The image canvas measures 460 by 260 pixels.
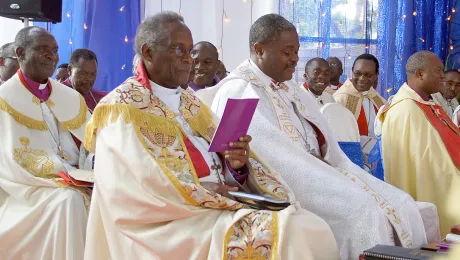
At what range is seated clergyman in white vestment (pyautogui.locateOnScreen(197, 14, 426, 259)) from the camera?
3494 millimetres

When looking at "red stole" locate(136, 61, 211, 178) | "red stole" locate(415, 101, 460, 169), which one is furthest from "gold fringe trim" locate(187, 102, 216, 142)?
"red stole" locate(415, 101, 460, 169)

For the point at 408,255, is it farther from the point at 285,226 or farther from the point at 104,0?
the point at 104,0

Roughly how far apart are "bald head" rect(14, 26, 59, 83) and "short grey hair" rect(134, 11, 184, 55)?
4.18 feet

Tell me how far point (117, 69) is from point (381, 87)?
175 inches

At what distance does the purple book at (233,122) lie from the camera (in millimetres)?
3061

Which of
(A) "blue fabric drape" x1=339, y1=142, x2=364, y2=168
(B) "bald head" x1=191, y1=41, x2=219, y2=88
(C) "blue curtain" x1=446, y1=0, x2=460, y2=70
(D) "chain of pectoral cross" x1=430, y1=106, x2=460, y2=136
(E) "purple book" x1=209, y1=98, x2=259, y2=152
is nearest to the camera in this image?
(E) "purple book" x1=209, y1=98, x2=259, y2=152

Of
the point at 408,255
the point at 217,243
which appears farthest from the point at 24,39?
the point at 408,255

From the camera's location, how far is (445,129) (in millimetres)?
4914

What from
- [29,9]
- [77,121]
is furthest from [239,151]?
[29,9]

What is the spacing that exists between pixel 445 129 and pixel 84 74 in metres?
3.13

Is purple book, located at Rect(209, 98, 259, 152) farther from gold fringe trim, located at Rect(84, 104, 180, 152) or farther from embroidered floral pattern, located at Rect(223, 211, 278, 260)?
embroidered floral pattern, located at Rect(223, 211, 278, 260)

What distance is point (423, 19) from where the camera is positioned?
1075 centimetres

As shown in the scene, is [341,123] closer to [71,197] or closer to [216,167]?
[216,167]

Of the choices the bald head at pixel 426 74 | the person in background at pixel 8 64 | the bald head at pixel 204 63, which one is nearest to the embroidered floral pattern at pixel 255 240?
the bald head at pixel 426 74
